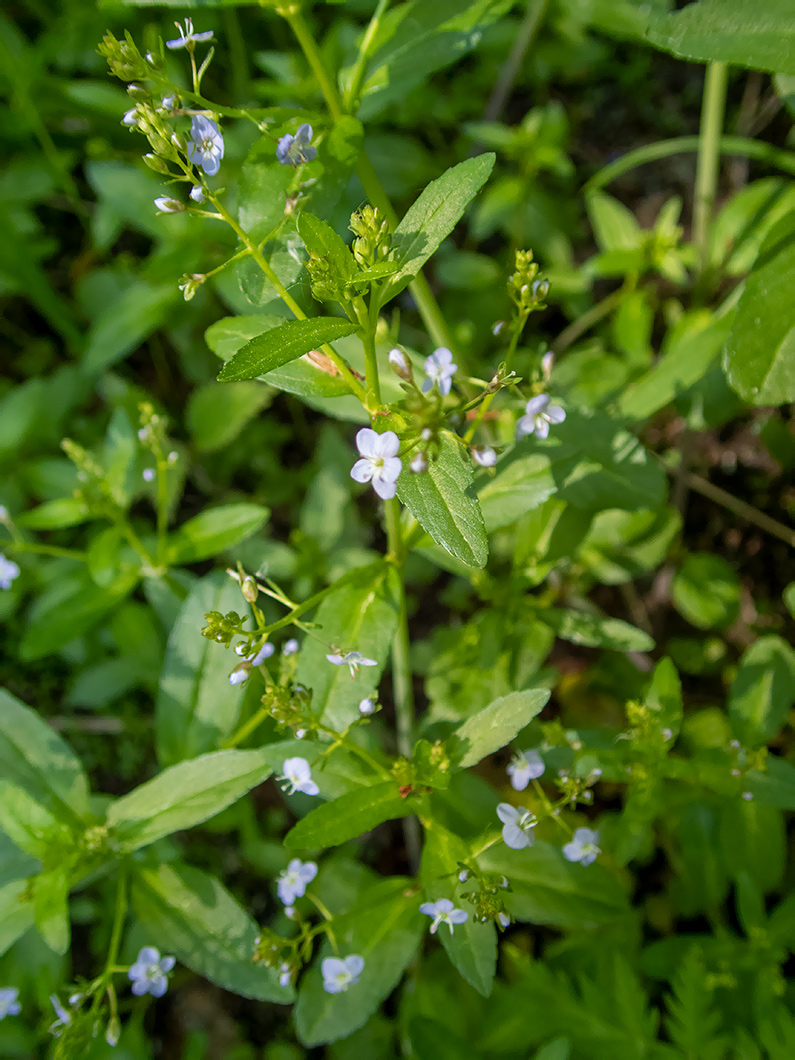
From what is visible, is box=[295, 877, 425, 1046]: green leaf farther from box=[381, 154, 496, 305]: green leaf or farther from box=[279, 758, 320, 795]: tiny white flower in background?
box=[381, 154, 496, 305]: green leaf

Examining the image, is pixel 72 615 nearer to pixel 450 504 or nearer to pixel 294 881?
pixel 294 881

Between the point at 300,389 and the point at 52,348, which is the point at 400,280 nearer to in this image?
the point at 300,389

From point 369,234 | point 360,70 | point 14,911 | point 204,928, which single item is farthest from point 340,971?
point 360,70

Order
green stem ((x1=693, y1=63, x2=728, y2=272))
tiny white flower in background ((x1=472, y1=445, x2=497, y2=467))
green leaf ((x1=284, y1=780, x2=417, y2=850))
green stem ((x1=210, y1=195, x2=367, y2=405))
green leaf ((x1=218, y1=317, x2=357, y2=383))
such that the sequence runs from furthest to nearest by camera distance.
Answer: green stem ((x1=693, y1=63, x2=728, y2=272)) → green leaf ((x1=284, y1=780, x2=417, y2=850)) → green stem ((x1=210, y1=195, x2=367, y2=405)) → tiny white flower in background ((x1=472, y1=445, x2=497, y2=467)) → green leaf ((x1=218, y1=317, x2=357, y2=383))

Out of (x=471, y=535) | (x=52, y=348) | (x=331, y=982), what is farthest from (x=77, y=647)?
(x=471, y=535)

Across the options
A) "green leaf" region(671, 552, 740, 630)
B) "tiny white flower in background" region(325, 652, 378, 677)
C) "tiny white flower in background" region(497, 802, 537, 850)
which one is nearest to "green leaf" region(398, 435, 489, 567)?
"tiny white flower in background" region(325, 652, 378, 677)

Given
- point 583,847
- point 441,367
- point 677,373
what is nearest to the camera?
point 441,367
